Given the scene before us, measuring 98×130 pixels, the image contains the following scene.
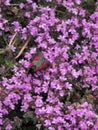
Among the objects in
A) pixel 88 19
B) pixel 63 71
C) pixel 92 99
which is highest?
pixel 88 19

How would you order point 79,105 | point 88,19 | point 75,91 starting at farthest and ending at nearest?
point 88,19
point 75,91
point 79,105

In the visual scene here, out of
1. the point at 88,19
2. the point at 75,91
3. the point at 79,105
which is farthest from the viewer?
the point at 88,19

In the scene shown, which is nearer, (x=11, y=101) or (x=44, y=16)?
(x=11, y=101)

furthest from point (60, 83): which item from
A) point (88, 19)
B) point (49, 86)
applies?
point (88, 19)

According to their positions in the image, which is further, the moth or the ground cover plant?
the moth

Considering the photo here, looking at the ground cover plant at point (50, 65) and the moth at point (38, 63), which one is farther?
the moth at point (38, 63)

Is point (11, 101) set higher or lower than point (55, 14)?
lower

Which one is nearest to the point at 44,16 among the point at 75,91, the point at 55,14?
the point at 55,14

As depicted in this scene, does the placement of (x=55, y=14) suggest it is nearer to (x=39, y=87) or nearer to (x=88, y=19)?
(x=88, y=19)
